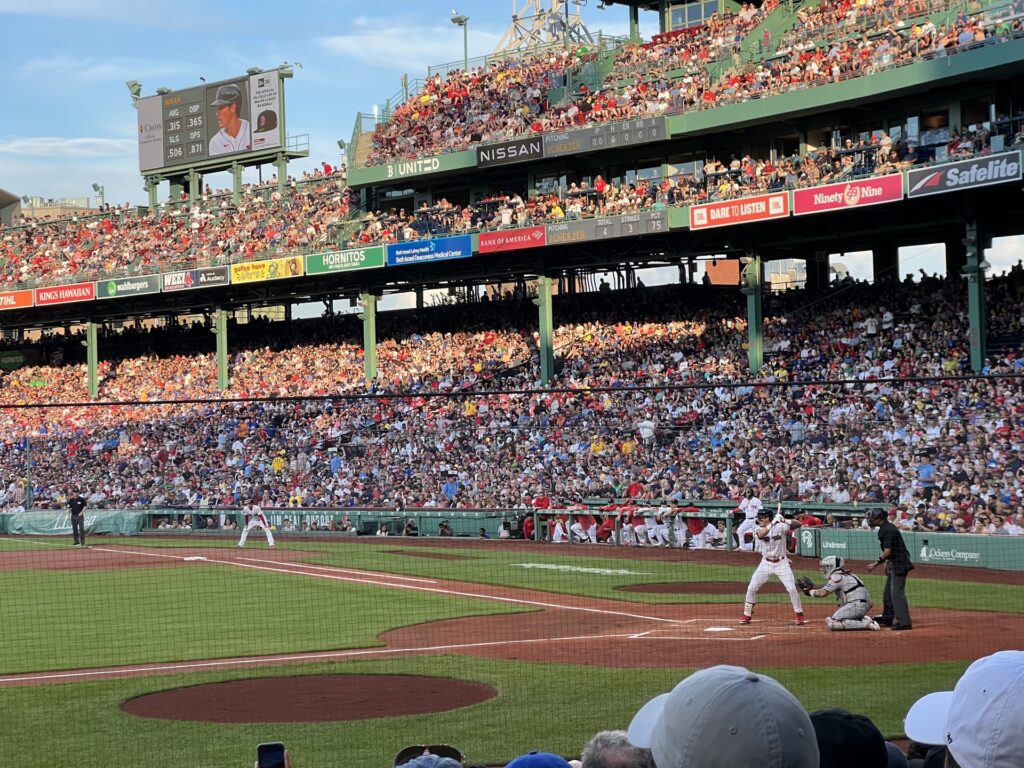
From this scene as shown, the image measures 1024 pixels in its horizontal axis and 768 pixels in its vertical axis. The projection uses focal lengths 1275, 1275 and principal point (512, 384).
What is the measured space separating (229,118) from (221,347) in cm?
1073

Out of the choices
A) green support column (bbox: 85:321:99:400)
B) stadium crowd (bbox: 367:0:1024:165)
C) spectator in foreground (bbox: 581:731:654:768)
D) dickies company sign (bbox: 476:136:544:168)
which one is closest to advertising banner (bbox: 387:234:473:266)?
dickies company sign (bbox: 476:136:544:168)

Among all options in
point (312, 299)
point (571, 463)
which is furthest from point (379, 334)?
point (571, 463)

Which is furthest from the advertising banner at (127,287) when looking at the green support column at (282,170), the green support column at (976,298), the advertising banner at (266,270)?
the green support column at (976,298)

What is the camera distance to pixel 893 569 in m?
16.9

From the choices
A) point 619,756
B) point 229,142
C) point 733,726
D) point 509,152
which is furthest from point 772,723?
point 229,142

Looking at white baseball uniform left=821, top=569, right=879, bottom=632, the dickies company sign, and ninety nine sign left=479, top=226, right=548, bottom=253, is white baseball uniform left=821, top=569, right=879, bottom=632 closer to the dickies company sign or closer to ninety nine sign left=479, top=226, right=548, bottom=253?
ninety nine sign left=479, top=226, right=548, bottom=253

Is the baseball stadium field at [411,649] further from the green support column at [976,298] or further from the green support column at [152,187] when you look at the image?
the green support column at [152,187]

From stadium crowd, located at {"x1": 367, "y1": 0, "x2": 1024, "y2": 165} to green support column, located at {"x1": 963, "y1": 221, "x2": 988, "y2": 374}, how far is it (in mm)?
4910

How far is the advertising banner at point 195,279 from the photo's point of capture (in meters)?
46.3

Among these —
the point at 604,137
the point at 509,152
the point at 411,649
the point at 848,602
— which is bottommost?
the point at 411,649

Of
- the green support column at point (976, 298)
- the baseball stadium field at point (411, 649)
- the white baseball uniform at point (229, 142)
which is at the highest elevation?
the white baseball uniform at point (229, 142)

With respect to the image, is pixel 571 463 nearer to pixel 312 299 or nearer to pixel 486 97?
pixel 486 97

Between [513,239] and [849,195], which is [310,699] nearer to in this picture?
[849,195]

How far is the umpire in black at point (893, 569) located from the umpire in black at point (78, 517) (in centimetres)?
1768
